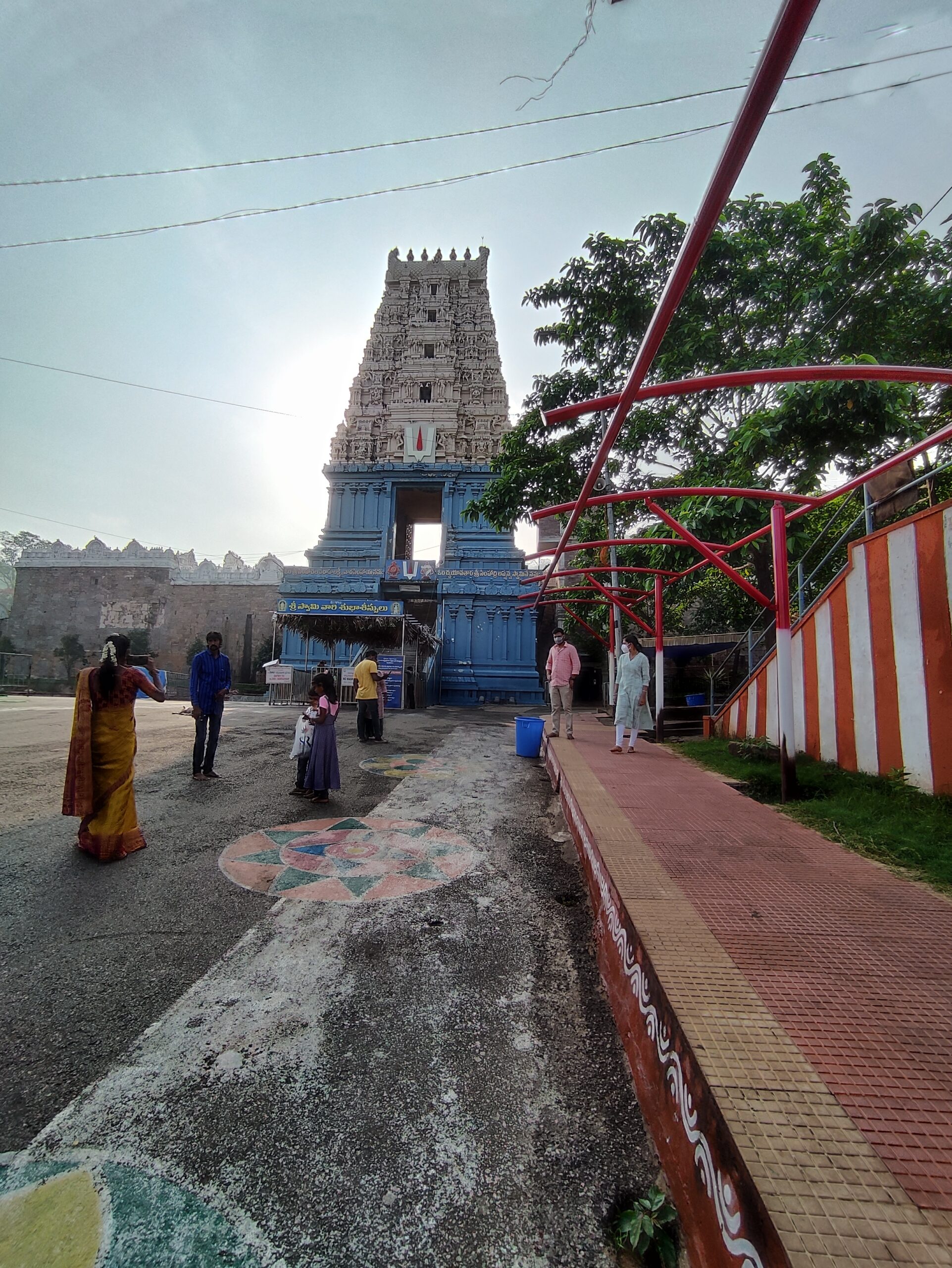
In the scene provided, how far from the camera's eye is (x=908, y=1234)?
3.19 ft

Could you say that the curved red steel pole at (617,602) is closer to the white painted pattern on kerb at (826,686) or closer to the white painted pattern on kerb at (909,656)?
the white painted pattern on kerb at (826,686)

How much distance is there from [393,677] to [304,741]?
425 inches

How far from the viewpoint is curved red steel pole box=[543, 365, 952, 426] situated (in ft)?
9.43

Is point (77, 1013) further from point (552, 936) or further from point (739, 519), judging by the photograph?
point (739, 519)

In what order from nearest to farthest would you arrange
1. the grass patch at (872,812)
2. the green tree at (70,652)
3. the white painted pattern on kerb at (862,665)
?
the grass patch at (872,812)
the white painted pattern on kerb at (862,665)
the green tree at (70,652)

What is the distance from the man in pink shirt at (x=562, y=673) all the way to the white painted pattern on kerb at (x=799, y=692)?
276cm

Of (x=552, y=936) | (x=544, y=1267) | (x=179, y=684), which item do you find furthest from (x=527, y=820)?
(x=179, y=684)

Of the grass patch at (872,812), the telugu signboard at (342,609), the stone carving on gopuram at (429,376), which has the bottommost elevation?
the grass patch at (872,812)

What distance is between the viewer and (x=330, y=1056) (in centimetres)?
184

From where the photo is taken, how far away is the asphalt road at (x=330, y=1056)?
1332 mm

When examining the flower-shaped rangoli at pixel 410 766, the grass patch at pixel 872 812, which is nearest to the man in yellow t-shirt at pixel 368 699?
the flower-shaped rangoli at pixel 410 766

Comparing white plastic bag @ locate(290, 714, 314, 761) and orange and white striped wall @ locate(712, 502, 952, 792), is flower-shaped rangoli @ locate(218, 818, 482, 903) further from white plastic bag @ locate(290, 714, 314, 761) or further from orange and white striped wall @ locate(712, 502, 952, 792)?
orange and white striped wall @ locate(712, 502, 952, 792)

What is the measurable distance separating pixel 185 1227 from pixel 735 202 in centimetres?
1341

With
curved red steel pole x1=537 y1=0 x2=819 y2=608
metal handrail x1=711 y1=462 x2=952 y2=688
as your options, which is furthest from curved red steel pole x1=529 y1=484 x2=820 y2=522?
curved red steel pole x1=537 y1=0 x2=819 y2=608
